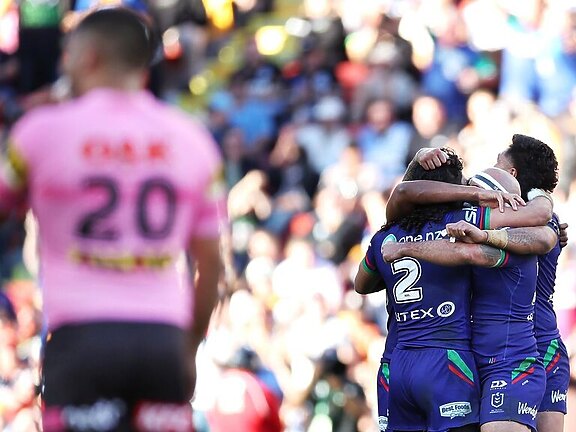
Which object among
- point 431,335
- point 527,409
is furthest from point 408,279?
point 527,409

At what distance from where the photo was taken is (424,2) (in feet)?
57.2

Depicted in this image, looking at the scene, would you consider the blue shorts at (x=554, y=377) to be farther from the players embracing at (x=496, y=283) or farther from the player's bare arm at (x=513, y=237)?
the player's bare arm at (x=513, y=237)

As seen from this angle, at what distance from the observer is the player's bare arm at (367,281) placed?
8359mm

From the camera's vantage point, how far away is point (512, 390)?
7934 mm

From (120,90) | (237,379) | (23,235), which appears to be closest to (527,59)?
(237,379)

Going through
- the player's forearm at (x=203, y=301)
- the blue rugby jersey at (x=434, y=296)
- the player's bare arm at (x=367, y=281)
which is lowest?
the player's bare arm at (x=367, y=281)

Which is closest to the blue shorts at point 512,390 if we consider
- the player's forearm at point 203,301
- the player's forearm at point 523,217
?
the player's forearm at point 523,217

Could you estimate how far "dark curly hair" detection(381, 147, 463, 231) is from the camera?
8.09 metres

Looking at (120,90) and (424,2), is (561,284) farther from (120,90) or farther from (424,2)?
(120,90)

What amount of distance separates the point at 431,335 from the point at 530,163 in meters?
1.27

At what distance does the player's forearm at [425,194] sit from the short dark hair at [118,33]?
2.89m

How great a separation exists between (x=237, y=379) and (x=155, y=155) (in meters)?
6.23

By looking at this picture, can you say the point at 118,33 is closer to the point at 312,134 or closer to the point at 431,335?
the point at 431,335

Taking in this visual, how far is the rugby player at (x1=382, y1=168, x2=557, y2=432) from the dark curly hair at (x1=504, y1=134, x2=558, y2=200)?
38 centimetres
